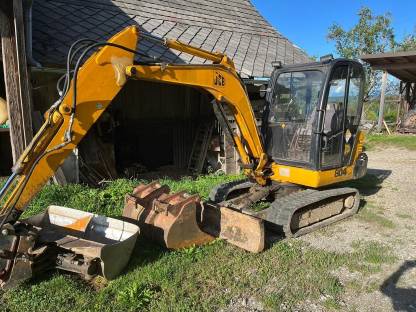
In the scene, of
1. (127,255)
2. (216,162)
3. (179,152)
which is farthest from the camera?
(179,152)

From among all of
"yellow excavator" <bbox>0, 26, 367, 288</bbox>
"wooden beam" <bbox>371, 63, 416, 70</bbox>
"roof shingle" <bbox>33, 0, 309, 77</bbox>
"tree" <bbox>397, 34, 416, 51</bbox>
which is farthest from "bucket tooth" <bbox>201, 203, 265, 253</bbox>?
"tree" <bbox>397, 34, 416, 51</bbox>

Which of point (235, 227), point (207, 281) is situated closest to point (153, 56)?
point (235, 227)

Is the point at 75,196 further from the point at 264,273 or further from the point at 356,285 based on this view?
the point at 356,285

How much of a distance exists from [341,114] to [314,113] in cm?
51

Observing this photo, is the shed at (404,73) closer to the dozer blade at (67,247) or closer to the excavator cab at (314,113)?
the excavator cab at (314,113)

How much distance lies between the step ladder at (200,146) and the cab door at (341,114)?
4223 mm

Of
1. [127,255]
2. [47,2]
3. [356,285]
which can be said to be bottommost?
[356,285]

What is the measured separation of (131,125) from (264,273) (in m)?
5.93

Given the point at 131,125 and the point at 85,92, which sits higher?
the point at 85,92

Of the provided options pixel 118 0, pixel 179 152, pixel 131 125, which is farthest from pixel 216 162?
pixel 118 0

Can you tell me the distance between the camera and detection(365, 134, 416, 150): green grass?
14.2 m

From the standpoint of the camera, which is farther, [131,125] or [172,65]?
[131,125]

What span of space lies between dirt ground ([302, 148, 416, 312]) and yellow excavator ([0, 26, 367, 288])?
33cm

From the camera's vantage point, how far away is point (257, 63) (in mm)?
9477
